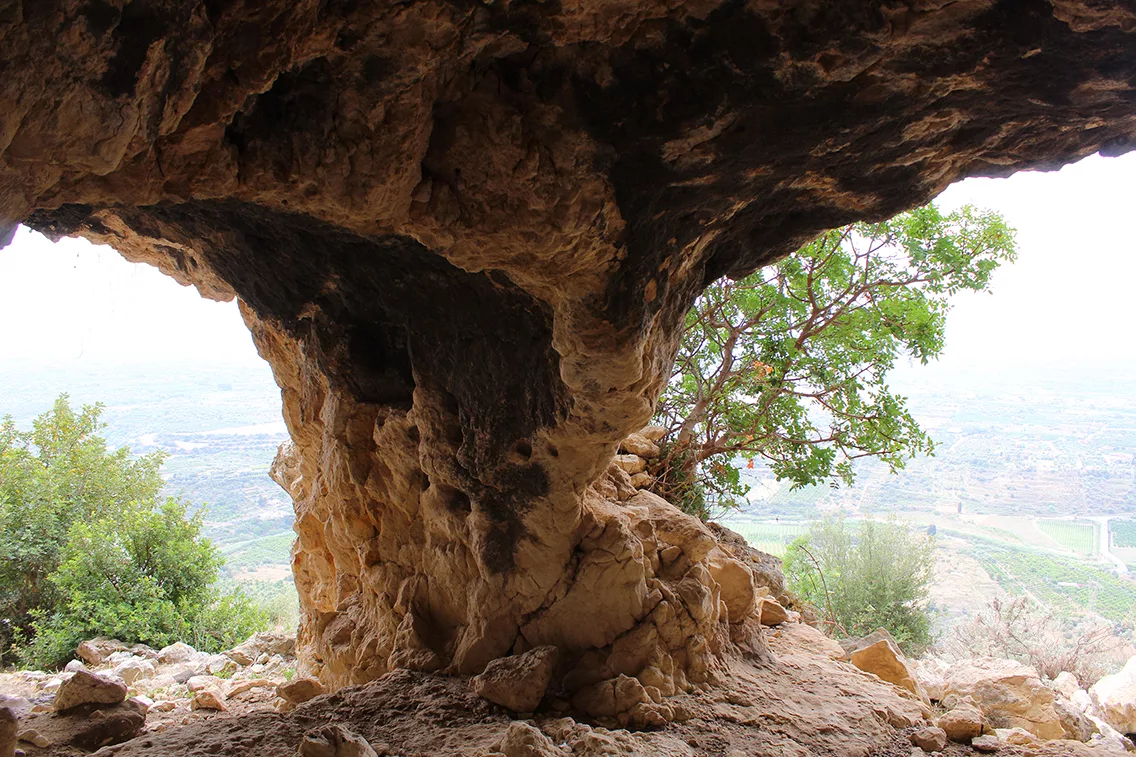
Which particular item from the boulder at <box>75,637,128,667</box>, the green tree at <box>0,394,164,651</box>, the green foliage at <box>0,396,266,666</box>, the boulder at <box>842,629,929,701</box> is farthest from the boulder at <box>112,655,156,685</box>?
the boulder at <box>842,629,929,701</box>

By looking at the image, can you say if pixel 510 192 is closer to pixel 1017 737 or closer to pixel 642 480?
pixel 1017 737

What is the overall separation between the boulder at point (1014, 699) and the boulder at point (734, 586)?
1512 mm

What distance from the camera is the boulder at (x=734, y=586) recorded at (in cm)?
503

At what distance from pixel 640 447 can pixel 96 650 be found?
8.29 meters

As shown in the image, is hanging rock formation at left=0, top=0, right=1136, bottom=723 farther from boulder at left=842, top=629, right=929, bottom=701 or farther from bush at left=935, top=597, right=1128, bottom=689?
bush at left=935, top=597, right=1128, bottom=689

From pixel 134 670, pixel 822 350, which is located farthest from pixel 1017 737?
pixel 134 670

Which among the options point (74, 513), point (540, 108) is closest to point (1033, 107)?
point (540, 108)

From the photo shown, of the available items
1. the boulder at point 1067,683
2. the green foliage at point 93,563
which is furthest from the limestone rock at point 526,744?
the green foliage at point 93,563

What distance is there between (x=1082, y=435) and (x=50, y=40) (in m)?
30.8

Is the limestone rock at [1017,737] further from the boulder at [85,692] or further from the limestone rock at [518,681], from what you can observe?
the boulder at [85,692]

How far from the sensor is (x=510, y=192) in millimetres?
2576

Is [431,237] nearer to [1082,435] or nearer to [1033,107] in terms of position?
[1033,107]

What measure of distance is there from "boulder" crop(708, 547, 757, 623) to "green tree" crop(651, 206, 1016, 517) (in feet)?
7.89

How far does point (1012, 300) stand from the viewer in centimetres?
3309
